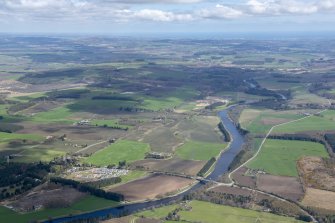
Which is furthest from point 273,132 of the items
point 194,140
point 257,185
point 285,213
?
point 285,213

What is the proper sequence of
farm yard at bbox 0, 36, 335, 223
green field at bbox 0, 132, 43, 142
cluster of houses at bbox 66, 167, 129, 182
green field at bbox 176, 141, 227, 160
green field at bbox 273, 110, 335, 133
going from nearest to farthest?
farm yard at bbox 0, 36, 335, 223 → cluster of houses at bbox 66, 167, 129, 182 → green field at bbox 176, 141, 227, 160 → green field at bbox 0, 132, 43, 142 → green field at bbox 273, 110, 335, 133

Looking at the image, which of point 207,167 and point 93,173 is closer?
point 93,173

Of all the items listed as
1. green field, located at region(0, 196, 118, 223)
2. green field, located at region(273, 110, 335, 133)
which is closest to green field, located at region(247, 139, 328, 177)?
green field, located at region(273, 110, 335, 133)

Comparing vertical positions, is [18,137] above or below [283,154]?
above

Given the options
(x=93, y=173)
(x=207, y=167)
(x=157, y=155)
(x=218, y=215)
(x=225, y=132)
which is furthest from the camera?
(x=225, y=132)

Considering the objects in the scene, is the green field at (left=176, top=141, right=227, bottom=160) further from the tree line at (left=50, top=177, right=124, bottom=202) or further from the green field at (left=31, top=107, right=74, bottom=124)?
the green field at (left=31, top=107, right=74, bottom=124)

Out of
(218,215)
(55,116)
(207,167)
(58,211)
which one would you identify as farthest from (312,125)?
(58,211)

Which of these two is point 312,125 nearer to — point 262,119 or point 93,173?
point 262,119

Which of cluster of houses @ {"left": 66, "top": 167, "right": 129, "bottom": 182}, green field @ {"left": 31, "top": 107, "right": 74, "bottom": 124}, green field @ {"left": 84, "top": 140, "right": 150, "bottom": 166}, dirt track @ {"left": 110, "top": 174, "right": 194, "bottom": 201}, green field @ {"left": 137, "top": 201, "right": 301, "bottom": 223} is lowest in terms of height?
green field @ {"left": 137, "top": 201, "right": 301, "bottom": 223}

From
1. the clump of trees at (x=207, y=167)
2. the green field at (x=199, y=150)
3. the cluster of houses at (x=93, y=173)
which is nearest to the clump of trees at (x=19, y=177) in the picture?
the cluster of houses at (x=93, y=173)
